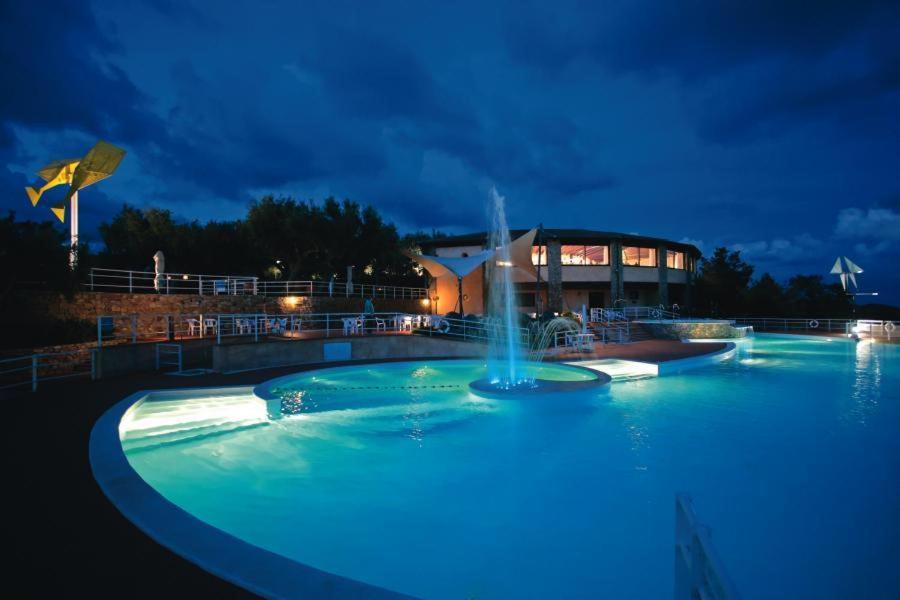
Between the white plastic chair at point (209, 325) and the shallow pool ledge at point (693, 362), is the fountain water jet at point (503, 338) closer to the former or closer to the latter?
the shallow pool ledge at point (693, 362)

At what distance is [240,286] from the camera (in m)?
24.6

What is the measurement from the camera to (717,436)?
6.79m

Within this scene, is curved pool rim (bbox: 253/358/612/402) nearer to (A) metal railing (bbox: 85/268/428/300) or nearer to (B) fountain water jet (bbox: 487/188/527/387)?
(B) fountain water jet (bbox: 487/188/527/387)

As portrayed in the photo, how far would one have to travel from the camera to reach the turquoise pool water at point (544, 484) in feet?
12.1

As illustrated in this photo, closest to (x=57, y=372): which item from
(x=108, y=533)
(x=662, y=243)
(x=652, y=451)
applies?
(x=108, y=533)

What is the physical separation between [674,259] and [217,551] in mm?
34578

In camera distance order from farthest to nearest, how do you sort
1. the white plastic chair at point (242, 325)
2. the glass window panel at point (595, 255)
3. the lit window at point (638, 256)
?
the lit window at point (638, 256) < the glass window panel at point (595, 255) < the white plastic chair at point (242, 325)

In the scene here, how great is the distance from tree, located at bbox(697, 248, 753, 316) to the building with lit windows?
3.26 meters

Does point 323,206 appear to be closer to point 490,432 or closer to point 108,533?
point 490,432

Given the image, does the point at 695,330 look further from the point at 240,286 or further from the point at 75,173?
the point at 75,173

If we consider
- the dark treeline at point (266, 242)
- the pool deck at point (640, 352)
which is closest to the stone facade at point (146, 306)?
the dark treeline at point (266, 242)

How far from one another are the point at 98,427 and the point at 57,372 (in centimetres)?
737

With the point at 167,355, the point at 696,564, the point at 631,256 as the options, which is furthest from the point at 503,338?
the point at 631,256

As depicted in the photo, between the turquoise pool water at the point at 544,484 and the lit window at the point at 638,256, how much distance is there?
2087cm
